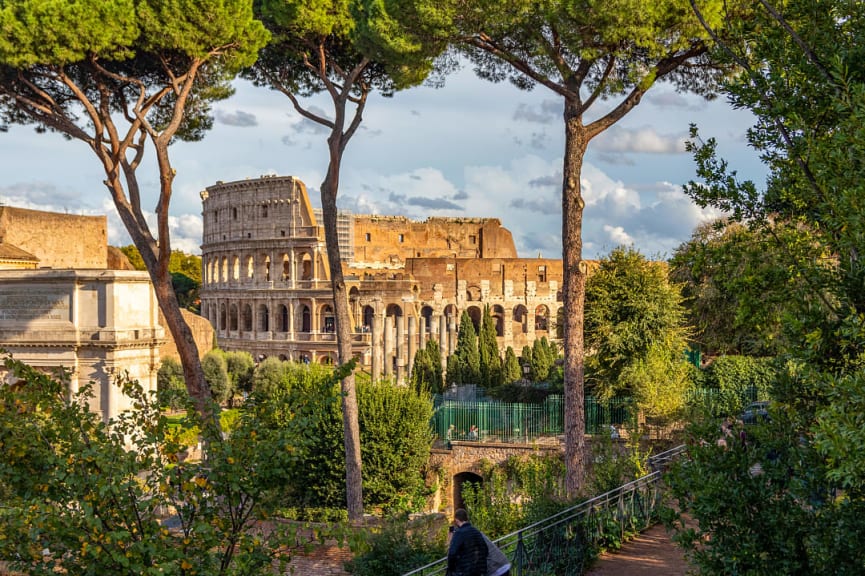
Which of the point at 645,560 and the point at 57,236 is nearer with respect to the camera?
the point at 645,560

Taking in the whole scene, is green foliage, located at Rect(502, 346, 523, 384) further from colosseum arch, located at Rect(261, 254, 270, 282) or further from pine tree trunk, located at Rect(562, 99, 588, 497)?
colosseum arch, located at Rect(261, 254, 270, 282)

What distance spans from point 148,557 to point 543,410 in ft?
44.4

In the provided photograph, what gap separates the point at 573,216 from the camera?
1011 centimetres

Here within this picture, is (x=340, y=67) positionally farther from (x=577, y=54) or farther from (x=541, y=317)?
(x=541, y=317)

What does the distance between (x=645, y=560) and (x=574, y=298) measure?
10.5 ft

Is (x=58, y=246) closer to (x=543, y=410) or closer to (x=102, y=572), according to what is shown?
(x=543, y=410)

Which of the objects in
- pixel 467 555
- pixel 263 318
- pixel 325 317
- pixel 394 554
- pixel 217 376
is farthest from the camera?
pixel 263 318

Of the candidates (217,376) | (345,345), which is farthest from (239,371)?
(345,345)

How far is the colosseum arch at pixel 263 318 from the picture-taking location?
46.8 m

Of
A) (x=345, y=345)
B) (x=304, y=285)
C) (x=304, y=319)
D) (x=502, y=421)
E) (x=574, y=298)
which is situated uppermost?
(x=304, y=285)

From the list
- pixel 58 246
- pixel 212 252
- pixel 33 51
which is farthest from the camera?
pixel 212 252

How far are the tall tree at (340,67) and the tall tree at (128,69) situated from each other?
81 cm

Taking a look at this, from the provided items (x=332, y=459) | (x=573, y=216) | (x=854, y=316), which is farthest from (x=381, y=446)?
(x=854, y=316)

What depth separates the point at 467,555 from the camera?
18.3 feet
